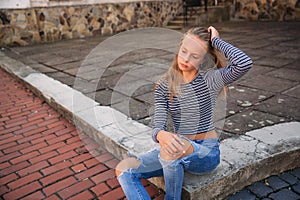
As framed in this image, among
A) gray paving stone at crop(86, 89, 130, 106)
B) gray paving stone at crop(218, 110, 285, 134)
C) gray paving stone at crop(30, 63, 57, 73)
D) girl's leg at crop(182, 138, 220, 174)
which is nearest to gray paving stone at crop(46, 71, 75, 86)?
gray paving stone at crop(30, 63, 57, 73)

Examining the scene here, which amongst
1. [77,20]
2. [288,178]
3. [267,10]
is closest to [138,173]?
[288,178]

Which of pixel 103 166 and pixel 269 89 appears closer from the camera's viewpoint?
pixel 103 166

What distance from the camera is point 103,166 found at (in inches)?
90.4

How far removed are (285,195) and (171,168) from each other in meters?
0.83

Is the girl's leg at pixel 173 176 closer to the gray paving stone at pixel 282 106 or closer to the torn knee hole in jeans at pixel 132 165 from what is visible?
the torn knee hole in jeans at pixel 132 165

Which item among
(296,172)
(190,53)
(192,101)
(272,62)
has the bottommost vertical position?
(296,172)

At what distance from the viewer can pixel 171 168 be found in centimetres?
158

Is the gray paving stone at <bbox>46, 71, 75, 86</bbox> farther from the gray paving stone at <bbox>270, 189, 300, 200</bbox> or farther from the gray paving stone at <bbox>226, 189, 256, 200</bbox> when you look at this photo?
the gray paving stone at <bbox>270, 189, 300, 200</bbox>

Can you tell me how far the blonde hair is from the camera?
1.72m

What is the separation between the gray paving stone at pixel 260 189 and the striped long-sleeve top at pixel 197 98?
54 cm

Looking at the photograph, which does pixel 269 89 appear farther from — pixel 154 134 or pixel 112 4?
pixel 112 4

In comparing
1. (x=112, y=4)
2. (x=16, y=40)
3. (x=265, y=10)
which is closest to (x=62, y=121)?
(x=16, y=40)

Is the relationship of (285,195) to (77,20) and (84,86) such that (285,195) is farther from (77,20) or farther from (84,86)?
(77,20)

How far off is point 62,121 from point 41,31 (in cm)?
516
